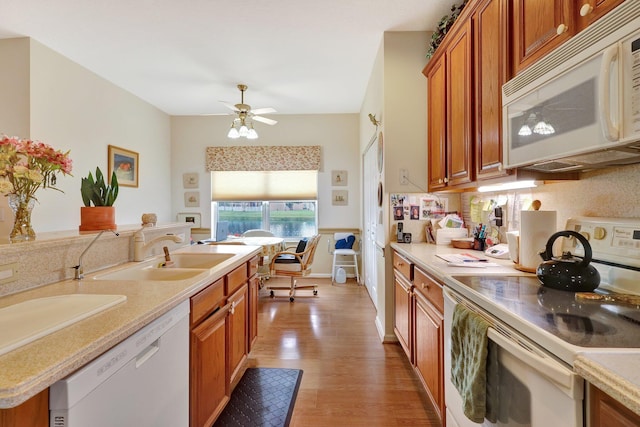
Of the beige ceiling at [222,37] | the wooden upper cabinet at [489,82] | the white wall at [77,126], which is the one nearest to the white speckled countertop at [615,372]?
the wooden upper cabinet at [489,82]

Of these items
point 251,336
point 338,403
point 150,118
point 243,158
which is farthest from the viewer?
point 243,158

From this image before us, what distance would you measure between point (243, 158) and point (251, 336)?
3.43 m

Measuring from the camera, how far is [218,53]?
3084 mm

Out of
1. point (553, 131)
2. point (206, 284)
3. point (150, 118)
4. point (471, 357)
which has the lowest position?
point (471, 357)

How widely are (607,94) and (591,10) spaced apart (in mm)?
389

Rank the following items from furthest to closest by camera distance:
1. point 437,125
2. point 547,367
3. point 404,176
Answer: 1. point 404,176
2. point 437,125
3. point 547,367

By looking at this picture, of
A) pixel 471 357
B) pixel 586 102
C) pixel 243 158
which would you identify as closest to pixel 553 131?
pixel 586 102

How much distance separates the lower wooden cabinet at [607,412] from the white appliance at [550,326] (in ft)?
0.07

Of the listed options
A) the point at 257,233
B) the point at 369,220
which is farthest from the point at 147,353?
the point at 257,233

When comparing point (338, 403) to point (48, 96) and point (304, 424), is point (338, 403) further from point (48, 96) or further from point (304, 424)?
point (48, 96)

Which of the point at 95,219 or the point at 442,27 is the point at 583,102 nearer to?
the point at 442,27

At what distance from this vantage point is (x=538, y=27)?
129 centimetres

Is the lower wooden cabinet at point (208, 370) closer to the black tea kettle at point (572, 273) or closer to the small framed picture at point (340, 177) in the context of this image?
the black tea kettle at point (572, 273)

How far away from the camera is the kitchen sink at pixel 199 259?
2070mm
